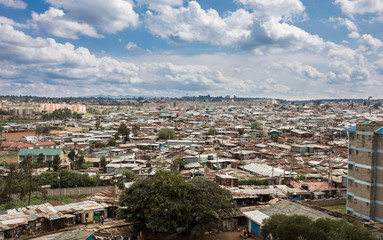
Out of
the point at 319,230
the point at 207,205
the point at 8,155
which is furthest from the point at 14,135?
the point at 319,230

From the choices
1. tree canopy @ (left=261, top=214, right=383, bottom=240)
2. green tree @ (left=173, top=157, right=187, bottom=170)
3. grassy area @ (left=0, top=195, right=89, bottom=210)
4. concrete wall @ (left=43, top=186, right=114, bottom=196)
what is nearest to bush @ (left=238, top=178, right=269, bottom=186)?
green tree @ (left=173, top=157, right=187, bottom=170)

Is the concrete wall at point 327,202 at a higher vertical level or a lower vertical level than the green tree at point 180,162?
lower

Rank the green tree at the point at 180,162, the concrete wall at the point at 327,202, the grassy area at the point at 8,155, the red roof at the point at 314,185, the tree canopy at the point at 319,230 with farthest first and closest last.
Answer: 1. the grassy area at the point at 8,155
2. the green tree at the point at 180,162
3. the red roof at the point at 314,185
4. the concrete wall at the point at 327,202
5. the tree canopy at the point at 319,230

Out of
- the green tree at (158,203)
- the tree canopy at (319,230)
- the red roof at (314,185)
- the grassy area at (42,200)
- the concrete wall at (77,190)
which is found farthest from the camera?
the concrete wall at (77,190)

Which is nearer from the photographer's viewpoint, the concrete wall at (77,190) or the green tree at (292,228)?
the green tree at (292,228)

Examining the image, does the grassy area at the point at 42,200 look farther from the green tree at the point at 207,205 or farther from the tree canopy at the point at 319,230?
the tree canopy at the point at 319,230

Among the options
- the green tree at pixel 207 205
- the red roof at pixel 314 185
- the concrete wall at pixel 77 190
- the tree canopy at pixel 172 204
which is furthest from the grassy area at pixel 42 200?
the red roof at pixel 314 185

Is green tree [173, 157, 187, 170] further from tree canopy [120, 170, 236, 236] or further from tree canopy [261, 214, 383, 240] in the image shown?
tree canopy [261, 214, 383, 240]

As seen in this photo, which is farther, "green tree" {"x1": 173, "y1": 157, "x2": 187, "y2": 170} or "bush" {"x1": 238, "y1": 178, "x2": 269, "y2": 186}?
"green tree" {"x1": 173, "y1": 157, "x2": 187, "y2": 170}
